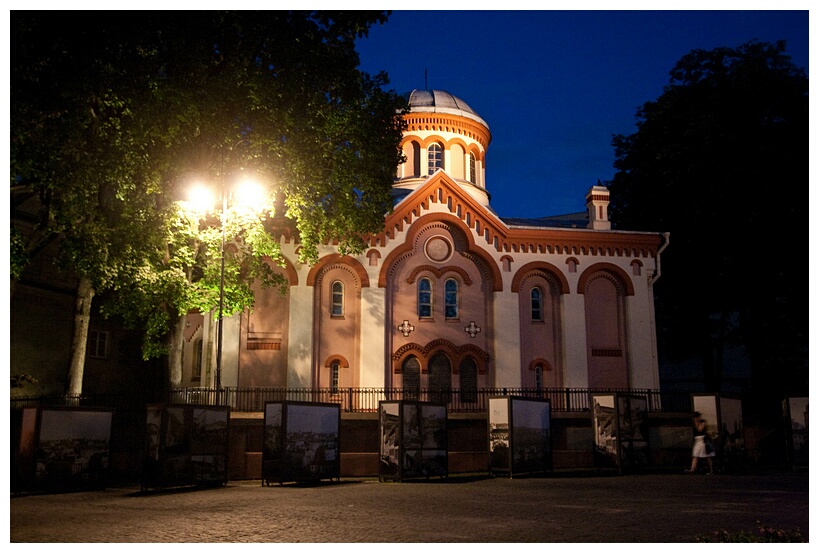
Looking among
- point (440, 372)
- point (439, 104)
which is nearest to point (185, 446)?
point (440, 372)

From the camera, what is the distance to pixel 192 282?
22188 millimetres

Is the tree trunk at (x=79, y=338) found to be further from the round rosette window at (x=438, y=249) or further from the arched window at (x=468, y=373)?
the arched window at (x=468, y=373)

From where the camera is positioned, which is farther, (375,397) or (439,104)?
(439,104)

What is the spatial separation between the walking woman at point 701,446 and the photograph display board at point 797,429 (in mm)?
2560

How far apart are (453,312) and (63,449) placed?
16899 millimetres

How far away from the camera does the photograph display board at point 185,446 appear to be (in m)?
14.8

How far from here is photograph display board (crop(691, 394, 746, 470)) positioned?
774 inches

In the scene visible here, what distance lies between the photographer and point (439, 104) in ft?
118

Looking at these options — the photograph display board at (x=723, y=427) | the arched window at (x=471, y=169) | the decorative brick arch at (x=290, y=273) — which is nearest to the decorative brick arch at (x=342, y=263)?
the decorative brick arch at (x=290, y=273)

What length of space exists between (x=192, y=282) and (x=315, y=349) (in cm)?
667

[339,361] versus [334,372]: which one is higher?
[339,361]

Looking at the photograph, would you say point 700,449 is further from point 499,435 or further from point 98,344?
point 98,344

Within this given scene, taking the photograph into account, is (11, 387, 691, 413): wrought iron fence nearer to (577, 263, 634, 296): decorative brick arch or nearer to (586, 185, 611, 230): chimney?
(577, 263, 634, 296): decorative brick arch
